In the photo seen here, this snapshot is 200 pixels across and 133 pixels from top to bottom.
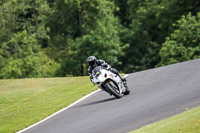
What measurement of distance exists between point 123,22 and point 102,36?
44.0 ft

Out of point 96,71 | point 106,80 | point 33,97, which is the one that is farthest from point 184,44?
point 96,71

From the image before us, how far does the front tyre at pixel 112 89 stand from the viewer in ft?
51.0

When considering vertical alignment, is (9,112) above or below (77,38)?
above

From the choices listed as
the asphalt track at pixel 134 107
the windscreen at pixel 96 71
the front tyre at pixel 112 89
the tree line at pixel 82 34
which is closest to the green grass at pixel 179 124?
the asphalt track at pixel 134 107

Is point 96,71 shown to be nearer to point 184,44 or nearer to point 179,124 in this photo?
point 179,124

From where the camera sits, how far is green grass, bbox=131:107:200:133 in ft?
30.5

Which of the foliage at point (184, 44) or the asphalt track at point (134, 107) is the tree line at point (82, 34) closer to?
the foliage at point (184, 44)

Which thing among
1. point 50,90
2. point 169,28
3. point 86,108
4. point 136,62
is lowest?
point 136,62

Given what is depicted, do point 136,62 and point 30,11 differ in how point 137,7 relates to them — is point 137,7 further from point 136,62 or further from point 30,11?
point 30,11

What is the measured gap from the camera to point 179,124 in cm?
984

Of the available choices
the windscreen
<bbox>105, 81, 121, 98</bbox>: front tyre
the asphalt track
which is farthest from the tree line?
the windscreen

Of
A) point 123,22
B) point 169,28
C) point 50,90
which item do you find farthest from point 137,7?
point 50,90

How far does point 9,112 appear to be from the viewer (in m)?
18.1

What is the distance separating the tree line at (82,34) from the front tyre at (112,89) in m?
28.1
